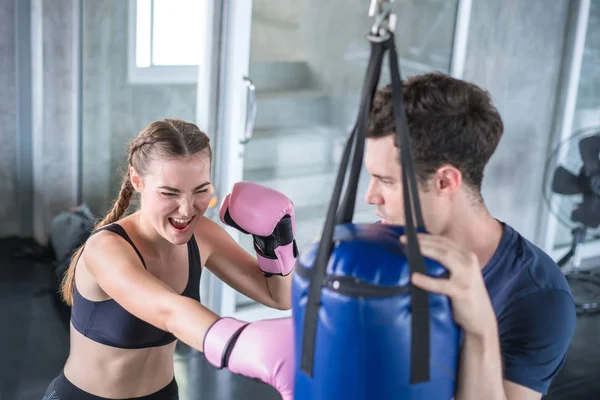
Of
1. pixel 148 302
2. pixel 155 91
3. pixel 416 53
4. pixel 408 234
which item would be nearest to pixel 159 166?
pixel 148 302

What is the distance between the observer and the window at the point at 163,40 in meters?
4.90

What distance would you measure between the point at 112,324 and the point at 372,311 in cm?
94

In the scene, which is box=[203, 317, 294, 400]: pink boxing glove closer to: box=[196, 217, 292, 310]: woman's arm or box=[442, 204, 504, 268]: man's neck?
box=[442, 204, 504, 268]: man's neck

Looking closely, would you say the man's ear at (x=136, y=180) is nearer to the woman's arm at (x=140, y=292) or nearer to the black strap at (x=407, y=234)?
the woman's arm at (x=140, y=292)

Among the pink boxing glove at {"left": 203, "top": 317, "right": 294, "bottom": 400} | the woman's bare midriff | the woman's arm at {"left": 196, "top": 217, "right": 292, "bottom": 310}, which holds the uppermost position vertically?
the pink boxing glove at {"left": 203, "top": 317, "right": 294, "bottom": 400}

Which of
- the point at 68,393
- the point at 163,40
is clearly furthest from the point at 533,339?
the point at 163,40

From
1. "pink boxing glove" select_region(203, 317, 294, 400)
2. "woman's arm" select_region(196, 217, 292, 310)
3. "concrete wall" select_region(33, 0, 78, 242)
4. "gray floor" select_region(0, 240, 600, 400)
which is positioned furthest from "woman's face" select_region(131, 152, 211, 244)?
"concrete wall" select_region(33, 0, 78, 242)

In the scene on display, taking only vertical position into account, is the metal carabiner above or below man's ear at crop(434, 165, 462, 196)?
above

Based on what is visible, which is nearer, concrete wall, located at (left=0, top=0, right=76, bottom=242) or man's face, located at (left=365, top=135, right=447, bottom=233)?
man's face, located at (left=365, top=135, right=447, bottom=233)

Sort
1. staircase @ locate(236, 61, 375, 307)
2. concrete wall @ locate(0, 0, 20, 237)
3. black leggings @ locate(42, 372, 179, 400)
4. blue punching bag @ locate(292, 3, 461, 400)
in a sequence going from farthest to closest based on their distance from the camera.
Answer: concrete wall @ locate(0, 0, 20, 237), staircase @ locate(236, 61, 375, 307), black leggings @ locate(42, 372, 179, 400), blue punching bag @ locate(292, 3, 461, 400)

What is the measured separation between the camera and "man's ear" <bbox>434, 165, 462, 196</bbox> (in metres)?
1.51

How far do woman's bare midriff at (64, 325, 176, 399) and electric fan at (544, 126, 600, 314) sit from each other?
115 inches

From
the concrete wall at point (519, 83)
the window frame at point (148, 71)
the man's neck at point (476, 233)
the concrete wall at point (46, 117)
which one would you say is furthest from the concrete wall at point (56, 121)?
the man's neck at point (476, 233)

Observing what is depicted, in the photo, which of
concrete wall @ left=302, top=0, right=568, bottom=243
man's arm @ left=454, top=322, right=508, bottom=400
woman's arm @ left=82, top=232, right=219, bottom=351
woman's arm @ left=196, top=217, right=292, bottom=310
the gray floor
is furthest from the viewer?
concrete wall @ left=302, top=0, right=568, bottom=243
